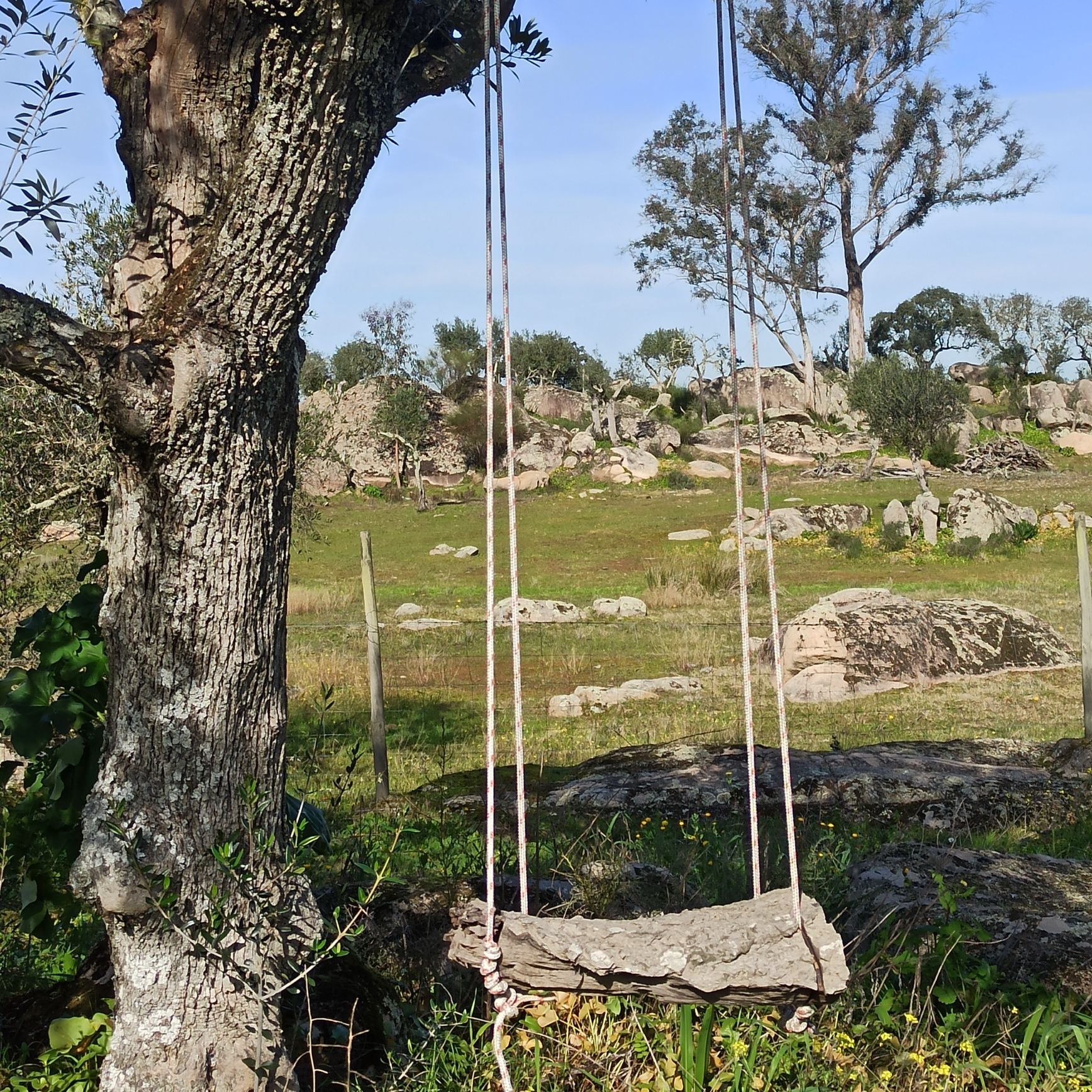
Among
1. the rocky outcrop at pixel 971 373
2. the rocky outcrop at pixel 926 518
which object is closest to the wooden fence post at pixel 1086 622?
the rocky outcrop at pixel 926 518

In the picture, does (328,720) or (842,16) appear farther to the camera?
(842,16)

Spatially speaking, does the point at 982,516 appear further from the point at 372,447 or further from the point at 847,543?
the point at 372,447

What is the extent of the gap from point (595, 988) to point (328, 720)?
27.8 ft

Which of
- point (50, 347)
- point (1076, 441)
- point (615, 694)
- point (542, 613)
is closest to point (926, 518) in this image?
point (542, 613)

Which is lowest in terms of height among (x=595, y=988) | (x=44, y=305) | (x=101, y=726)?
(x=595, y=988)

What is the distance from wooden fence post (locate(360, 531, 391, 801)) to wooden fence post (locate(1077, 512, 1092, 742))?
528 cm

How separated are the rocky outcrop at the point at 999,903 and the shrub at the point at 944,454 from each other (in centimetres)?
3416

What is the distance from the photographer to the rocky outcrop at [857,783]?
258 inches

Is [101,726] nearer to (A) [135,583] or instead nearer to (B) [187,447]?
(A) [135,583]

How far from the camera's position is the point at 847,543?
23797mm

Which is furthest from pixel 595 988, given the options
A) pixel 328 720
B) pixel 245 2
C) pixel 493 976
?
pixel 328 720

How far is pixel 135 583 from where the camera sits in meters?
2.84

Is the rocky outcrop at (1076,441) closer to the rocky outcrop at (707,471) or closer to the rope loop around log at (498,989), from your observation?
the rocky outcrop at (707,471)

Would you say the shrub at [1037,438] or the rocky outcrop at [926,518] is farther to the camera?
the shrub at [1037,438]
